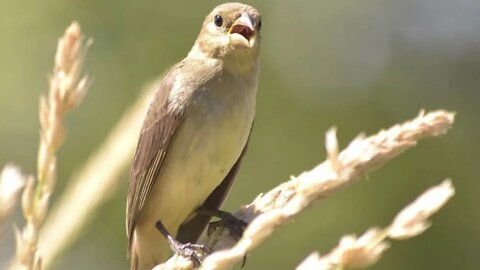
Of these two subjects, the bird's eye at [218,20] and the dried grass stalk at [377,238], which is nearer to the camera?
the dried grass stalk at [377,238]

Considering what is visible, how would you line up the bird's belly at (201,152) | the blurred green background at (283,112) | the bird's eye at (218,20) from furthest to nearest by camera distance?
1. the blurred green background at (283,112)
2. the bird's eye at (218,20)
3. the bird's belly at (201,152)

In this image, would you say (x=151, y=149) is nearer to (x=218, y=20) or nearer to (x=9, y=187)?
(x=218, y=20)

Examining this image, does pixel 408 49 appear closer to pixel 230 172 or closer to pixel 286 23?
pixel 286 23

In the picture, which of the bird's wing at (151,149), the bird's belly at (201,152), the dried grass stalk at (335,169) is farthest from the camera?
the bird's wing at (151,149)

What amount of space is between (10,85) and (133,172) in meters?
2.02

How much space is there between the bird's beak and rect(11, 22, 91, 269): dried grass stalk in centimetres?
218

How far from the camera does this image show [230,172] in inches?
137

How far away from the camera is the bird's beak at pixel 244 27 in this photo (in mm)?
3350

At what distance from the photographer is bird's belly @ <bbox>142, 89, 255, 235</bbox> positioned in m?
3.18

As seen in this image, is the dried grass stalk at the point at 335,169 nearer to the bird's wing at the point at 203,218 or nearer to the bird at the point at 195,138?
the bird at the point at 195,138

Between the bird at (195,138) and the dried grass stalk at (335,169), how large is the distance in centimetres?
175

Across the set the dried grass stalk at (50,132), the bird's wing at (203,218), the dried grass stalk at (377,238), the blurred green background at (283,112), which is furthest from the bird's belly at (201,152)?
the dried grass stalk at (377,238)

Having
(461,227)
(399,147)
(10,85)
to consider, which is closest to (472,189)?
(461,227)

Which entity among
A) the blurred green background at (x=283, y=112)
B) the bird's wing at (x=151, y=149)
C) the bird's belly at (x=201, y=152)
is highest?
the blurred green background at (x=283, y=112)
